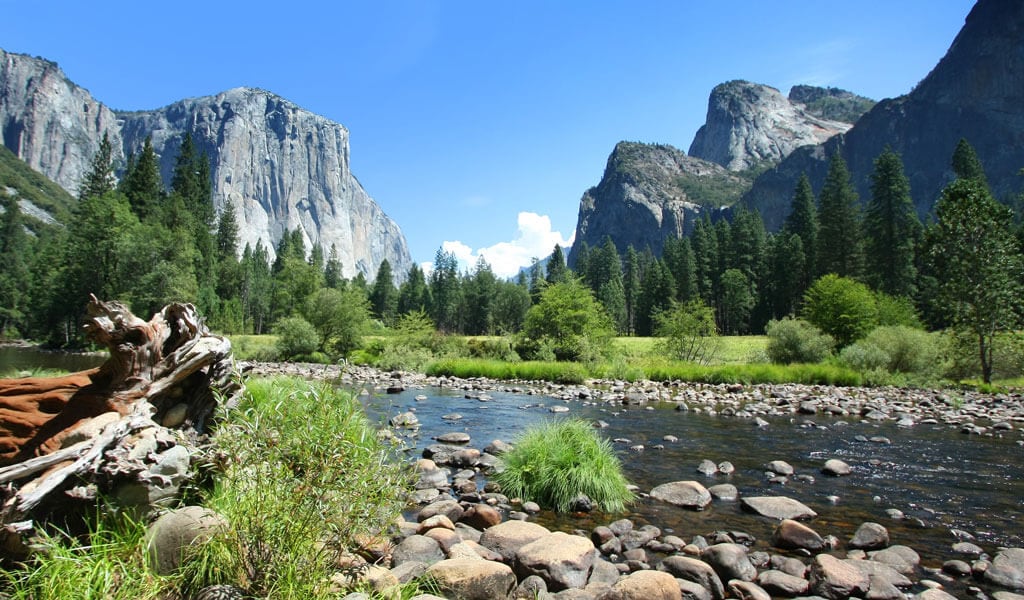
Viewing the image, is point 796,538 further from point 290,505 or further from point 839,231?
point 839,231

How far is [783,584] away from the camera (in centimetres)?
536

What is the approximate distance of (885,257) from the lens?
174ft

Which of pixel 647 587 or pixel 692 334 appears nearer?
pixel 647 587

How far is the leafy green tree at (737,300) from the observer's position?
71.9m

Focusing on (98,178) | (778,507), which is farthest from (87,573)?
(98,178)

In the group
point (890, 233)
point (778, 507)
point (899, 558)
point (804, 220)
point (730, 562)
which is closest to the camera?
point (730, 562)

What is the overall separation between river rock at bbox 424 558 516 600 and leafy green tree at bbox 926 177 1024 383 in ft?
92.6

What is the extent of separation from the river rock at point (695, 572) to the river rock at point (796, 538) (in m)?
1.45

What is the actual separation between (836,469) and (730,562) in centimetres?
572

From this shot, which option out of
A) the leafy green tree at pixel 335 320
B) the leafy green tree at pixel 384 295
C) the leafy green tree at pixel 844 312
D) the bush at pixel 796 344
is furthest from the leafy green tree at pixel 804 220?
the leafy green tree at pixel 384 295

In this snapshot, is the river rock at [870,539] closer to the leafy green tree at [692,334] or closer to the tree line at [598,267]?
the tree line at [598,267]

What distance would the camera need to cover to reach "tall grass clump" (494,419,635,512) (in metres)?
7.96

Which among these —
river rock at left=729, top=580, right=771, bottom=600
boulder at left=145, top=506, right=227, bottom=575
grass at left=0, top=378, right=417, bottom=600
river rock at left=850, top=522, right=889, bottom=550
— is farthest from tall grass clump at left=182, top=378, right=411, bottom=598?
river rock at left=850, top=522, right=889, bottom=550

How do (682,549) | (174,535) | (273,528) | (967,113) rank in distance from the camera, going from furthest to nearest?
1. (967,113)
2. (682,549)
3. (174,535)
4. (273,528)
